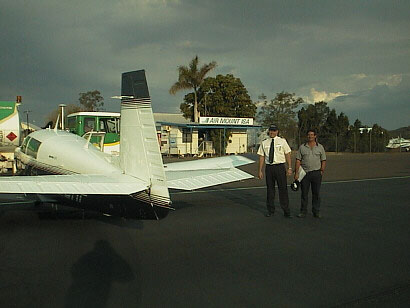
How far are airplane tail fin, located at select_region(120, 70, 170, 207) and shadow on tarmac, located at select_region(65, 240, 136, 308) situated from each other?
3.23 ft

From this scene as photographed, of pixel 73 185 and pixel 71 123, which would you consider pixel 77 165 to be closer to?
pixel 73 185

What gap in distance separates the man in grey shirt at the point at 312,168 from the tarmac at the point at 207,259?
404 mm

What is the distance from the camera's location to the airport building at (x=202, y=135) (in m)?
36.6

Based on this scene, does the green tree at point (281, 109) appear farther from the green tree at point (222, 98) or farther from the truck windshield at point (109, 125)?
the truck windshield at point (109, 125)

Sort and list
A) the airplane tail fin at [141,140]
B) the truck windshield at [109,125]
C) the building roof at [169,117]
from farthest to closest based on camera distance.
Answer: the building roof at [169,117] < the truck windshield at [109,125] < the airplane tail fin at [141,140]

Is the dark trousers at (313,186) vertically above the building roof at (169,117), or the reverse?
the building roof at (169,117)

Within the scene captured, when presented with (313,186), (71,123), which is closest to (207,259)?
(313,186)

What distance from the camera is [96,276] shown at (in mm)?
4492

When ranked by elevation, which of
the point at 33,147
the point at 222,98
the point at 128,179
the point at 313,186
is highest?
the point at 222,98

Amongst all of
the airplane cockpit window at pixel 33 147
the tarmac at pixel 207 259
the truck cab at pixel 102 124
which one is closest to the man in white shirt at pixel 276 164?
the tarmac at pixel 207 259

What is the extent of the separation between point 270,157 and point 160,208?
3.23 meters

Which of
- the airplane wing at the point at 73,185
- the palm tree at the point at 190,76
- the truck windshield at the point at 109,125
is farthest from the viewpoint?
the palm tree at the point at 190,76

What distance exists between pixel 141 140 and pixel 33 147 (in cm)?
386

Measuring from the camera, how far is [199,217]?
8.23m
